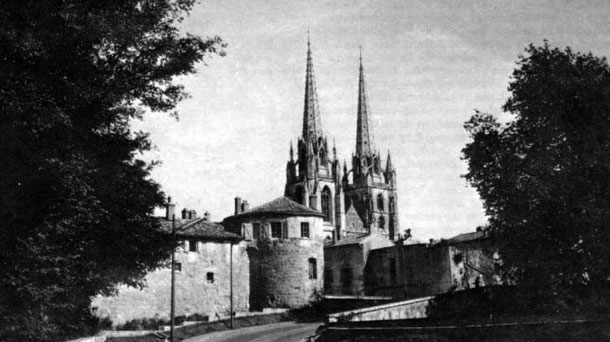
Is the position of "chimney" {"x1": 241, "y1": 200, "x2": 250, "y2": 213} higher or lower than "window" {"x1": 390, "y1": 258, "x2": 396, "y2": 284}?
higher

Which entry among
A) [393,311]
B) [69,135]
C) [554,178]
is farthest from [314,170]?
[69,135]

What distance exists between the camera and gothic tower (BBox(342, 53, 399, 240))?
11456cm

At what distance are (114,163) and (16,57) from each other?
4.00m

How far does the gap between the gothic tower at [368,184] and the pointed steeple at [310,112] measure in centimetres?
1028

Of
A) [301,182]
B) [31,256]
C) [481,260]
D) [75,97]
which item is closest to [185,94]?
[75,97]

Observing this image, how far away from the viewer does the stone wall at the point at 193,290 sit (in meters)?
40.2

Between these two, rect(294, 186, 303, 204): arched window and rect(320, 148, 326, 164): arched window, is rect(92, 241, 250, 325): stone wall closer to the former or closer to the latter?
rect(294, 186, 303, 204): arched window

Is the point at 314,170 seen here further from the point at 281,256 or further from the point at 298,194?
the point at 281,256

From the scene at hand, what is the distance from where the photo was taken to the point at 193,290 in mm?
43500

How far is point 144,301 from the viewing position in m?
41.1

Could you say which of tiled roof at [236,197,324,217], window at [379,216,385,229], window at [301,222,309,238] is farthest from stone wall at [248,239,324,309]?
window at [379,216,385,229]

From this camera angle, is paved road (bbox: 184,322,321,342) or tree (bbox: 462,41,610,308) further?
paved road (bbox: 184,322,321,342)

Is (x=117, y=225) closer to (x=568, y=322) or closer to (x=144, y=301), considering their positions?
(x=568, y=322)

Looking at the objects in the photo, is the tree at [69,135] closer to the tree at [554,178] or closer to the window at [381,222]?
the tree at [554,178]
